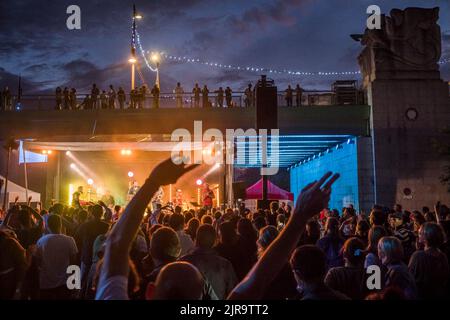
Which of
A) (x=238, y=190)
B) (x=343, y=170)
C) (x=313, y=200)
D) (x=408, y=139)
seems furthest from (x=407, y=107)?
(x=313, y=200)

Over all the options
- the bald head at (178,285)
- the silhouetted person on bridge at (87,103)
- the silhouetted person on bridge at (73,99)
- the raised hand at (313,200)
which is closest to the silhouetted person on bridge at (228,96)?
the silhouetted person on bridge at (87,103)

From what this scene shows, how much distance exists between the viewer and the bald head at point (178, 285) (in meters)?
2.11

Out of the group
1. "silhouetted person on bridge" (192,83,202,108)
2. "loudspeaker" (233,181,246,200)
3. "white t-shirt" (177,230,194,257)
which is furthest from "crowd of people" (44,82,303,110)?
"white t-shirt" (177,230,194,257)

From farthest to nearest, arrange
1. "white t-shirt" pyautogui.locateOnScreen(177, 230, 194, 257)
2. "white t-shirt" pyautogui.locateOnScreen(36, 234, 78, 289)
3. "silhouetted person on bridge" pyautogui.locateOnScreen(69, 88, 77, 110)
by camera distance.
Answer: "silhouetted person on bridge" pyautogui.locateOnScreen(69, 88, 77, 110), "white t-shirt" pyautogui.locateOnScreen(177, 230, 194, 257), "white t-shirt" pyautogui.locateOnScreen(36, 234, 78, 289)

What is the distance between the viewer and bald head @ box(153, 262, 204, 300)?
2113 mm

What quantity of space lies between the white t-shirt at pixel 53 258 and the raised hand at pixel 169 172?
194 inches

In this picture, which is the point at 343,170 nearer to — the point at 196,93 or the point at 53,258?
the point at 196,93

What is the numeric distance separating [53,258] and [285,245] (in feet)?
16.9

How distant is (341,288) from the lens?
4398mm

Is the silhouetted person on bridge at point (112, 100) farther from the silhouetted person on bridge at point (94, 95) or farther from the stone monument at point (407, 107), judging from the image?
the stone monument at point (407, 107)

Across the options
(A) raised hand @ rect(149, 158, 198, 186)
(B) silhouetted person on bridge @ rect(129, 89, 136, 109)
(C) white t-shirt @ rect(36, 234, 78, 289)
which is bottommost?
(C) white t-shirt @ rect(36, 234, 78, 289)

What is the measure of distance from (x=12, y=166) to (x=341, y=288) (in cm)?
3085

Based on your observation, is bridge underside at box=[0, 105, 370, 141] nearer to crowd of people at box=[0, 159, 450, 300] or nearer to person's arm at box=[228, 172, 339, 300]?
crowd of people at box=[0, 159, 450, 300]

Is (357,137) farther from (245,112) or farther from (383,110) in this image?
(245,112)
